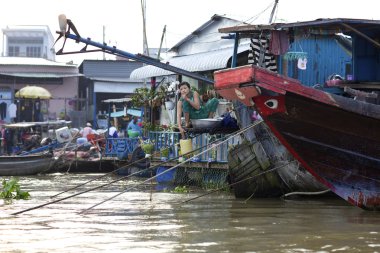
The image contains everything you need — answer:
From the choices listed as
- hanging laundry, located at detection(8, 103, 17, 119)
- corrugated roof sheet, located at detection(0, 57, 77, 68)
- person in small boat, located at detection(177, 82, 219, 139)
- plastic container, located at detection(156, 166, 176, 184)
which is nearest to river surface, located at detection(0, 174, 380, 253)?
person in small boat, located at detection(177, 82, 219, 139)

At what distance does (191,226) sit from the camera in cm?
837

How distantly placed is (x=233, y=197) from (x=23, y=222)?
4.09 m

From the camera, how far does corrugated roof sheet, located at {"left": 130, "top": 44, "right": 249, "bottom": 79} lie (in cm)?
1556

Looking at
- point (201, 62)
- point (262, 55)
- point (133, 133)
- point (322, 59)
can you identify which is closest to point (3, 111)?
point (133, 133)

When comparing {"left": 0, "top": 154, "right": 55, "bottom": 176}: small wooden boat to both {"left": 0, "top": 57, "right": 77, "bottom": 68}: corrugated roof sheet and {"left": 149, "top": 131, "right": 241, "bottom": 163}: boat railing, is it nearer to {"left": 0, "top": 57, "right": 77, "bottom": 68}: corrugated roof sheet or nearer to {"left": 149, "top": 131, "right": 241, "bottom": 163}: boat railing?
{"left": 149, "top": 131, "right": 241, "bottom": 163}: boat railing

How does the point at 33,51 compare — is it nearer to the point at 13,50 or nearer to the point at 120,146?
the point at 13,50

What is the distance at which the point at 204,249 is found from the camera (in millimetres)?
6816

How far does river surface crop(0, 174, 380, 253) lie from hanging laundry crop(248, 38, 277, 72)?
204cm

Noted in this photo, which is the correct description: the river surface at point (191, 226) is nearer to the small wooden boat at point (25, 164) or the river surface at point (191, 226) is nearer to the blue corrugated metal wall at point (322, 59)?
the blue corrugated metal wall at point (322, 59)

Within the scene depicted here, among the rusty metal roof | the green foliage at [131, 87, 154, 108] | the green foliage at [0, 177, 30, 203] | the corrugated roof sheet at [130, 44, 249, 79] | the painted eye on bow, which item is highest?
the corrugated roof sheet at [130, 44, 249, 79]

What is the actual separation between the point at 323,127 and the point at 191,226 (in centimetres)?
205

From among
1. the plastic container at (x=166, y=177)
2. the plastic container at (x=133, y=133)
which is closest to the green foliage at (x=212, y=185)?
the plastic container at (x=166, y=177)

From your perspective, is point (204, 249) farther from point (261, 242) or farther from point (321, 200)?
point (321, 200)

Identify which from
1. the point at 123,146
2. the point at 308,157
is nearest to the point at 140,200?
the point at 308,157
